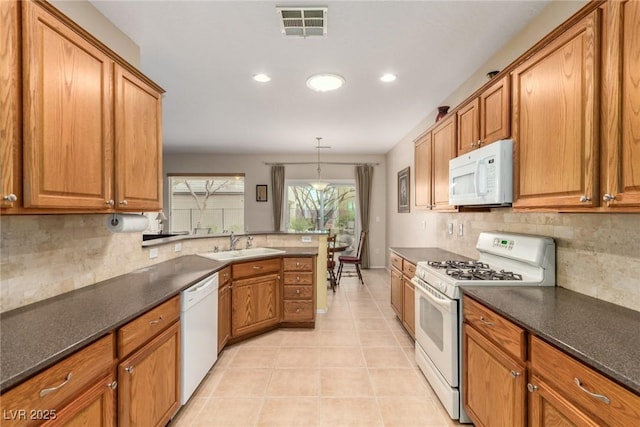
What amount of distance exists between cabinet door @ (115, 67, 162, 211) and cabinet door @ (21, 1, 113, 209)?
0.25 ft

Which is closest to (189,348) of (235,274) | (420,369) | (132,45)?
(235,274)

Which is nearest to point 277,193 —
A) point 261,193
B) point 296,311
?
point 261,193

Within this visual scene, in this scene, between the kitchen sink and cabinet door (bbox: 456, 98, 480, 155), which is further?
the kitchen sink

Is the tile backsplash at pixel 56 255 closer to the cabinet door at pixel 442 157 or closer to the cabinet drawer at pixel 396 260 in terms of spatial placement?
the cabinet drawer at pixel 396 260

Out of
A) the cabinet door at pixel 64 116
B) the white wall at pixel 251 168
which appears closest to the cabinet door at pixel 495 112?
the cabinet door at pixel 64 116

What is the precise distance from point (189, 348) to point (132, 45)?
2275 mm

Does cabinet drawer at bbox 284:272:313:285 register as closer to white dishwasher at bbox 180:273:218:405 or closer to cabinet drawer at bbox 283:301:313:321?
cabinet drawer at bbox 283:301:313:321

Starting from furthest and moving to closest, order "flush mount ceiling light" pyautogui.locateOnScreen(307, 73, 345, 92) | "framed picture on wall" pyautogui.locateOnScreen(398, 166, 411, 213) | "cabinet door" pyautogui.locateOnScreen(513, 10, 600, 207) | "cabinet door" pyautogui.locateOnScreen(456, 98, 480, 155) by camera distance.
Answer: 1. "framed picture on wall" pyautogui.locateOnScreen(398, 166, 411, 213)
2. "flush mount ceiling light" pyautogui.locateOnScreen(307, 73, 345, 92)
3. "cabinet door" pyautogui.locateOnScreen(456, 98, 480, 155)
4. "cabinet door" pyautogui.locateOnScreen(513, 10, 600, 207)

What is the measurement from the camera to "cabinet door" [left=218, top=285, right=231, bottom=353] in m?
2.59

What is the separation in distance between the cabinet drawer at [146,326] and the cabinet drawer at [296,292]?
1.54 m

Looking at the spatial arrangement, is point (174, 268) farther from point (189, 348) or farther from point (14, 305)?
point (14, 305)

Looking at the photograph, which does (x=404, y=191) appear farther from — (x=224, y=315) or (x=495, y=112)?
(x=224, y=315)

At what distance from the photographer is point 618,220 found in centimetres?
145

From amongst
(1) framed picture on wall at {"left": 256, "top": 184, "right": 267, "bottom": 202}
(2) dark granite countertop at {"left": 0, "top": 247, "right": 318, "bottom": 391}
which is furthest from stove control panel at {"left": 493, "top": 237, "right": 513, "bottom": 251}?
(1) framed picture on wall at {"left": 256, "top": 184, "right": 267, "bottom": 202}
